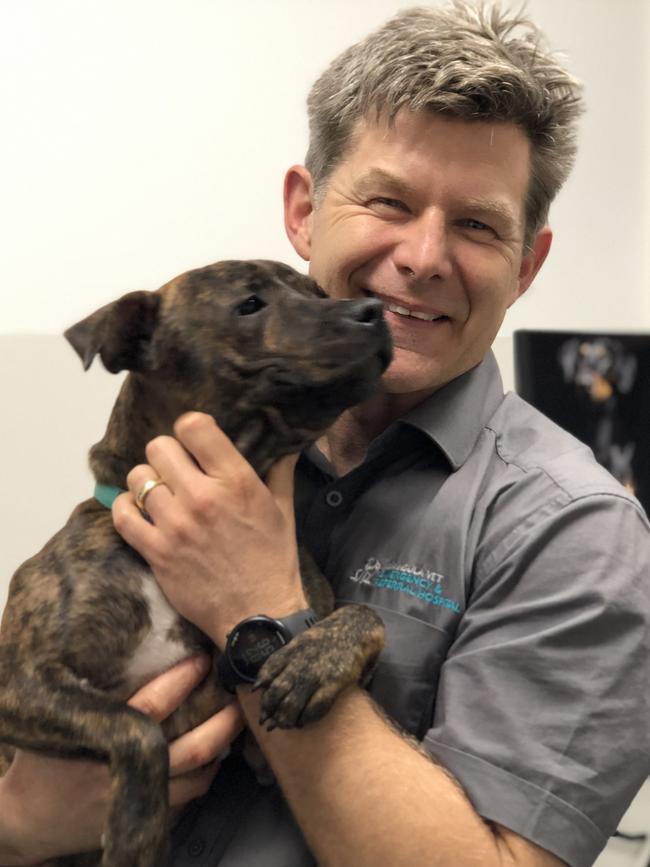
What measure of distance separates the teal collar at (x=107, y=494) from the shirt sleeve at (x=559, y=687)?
0.59m

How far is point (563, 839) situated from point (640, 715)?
0.66 feet

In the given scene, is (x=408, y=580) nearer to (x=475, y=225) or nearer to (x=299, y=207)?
(x=475, y=225)

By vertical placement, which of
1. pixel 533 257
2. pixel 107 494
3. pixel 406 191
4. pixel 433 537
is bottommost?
pixel 433 537

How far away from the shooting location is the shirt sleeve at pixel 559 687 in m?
1.22

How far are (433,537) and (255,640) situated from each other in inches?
13.4

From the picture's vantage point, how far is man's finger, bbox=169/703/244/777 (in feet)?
4.40

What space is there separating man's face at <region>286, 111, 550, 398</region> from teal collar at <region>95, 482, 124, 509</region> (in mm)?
497

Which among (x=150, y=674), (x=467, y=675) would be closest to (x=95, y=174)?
(x=150, y=674)

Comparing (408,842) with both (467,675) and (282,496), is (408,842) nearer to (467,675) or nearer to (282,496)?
(467,675)

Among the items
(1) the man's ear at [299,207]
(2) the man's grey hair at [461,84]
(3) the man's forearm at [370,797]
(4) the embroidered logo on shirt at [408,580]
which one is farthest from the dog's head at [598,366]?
(3) the man's forearm at [370,797]

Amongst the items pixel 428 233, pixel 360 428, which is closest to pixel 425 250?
pixel 428 233

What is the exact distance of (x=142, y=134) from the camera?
8.96ft

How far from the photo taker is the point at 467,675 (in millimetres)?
1317

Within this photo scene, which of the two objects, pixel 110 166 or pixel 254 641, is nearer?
pixel 254 641
